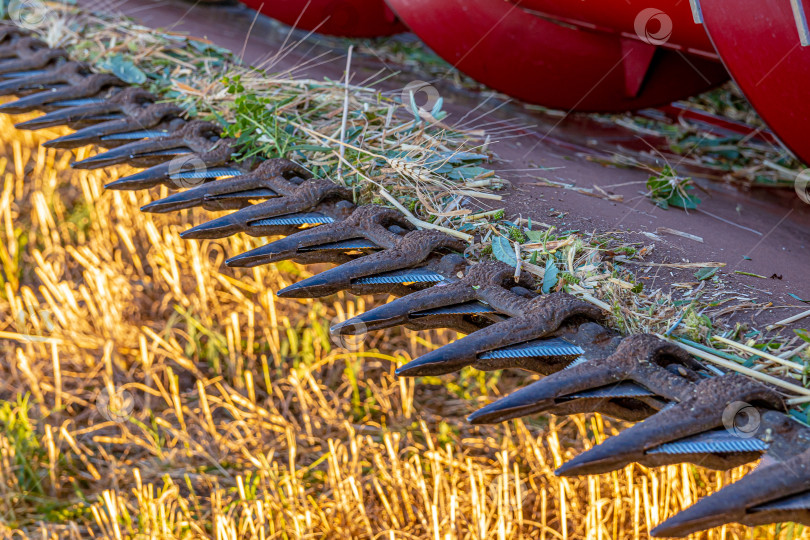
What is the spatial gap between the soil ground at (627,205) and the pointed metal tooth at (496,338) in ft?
0.73

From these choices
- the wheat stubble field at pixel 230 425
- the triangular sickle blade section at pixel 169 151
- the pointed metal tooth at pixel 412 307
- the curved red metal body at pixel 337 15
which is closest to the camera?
the pointed metal tooth at pixel 412 307

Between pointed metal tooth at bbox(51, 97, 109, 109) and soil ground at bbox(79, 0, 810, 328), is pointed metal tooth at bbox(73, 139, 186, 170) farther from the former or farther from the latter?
soil ground at bbox(79, 0, 810, 328)

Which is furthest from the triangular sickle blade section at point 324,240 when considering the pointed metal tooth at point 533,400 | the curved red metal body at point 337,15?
the curved red metal body at point 337,15

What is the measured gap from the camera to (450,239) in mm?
1064

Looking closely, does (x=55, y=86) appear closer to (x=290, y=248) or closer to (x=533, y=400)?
(x=290, y=248)

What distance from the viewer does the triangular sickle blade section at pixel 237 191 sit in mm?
1223

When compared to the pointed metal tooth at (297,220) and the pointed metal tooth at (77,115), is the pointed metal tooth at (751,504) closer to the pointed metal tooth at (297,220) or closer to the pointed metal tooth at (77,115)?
the pointed metal tooth at (297,220)

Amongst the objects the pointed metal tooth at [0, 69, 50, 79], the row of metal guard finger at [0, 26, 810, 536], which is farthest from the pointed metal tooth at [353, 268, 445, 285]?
the pointed metal tooth at [0, 69, 50, 79]

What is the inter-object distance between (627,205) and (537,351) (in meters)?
0.60

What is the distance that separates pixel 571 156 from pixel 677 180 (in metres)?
0.28

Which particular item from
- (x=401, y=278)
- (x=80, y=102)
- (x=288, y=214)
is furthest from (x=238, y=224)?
(x=80, y=102)

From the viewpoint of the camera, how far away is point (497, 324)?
2.81 feet

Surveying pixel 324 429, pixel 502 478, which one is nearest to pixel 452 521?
pixel 502 478

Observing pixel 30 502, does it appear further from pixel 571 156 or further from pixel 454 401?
pixel 571 156
